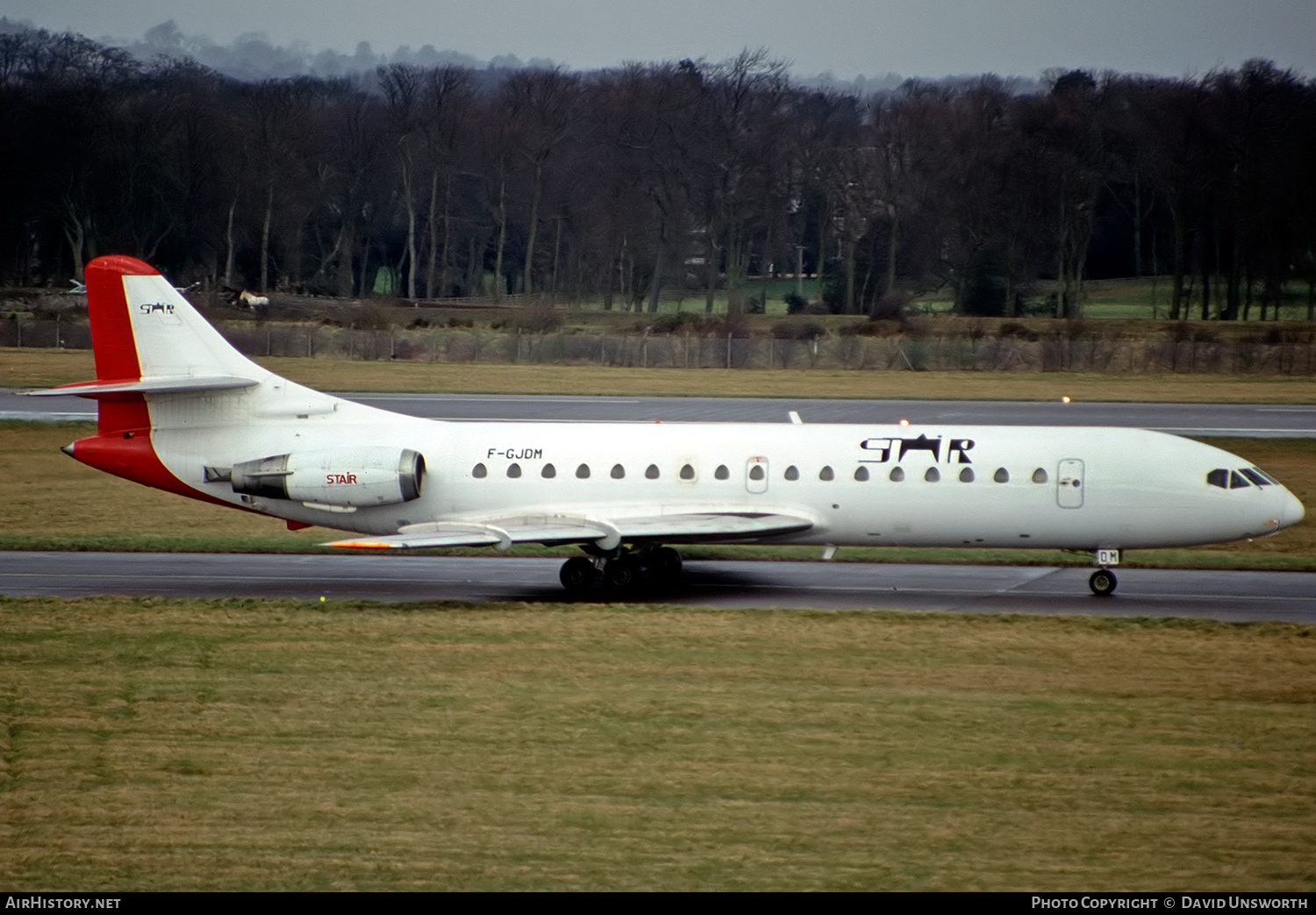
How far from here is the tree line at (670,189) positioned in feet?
306

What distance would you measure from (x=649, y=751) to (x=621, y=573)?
401 inches

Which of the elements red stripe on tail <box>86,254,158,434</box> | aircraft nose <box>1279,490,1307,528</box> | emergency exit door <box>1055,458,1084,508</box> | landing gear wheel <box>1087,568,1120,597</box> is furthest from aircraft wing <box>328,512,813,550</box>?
aircraft nose <box>1279,490,1307,528</box>

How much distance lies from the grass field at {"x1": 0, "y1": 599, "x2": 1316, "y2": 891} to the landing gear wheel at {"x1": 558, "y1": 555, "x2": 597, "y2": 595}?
9.29 feet

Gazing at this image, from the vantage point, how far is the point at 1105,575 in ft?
86.7

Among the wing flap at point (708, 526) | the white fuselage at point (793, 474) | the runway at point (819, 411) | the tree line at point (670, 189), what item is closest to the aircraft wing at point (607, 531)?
the wing flap at point (708, 526)

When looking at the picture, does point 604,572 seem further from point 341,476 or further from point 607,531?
point 341,476

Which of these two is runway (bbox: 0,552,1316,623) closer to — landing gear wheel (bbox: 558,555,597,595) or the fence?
landing gear wheel (bbox: 558,555,597,595)

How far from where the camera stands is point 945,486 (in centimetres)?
2636

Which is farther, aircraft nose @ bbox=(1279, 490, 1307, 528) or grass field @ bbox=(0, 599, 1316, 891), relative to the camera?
aircraft nose @ bbox=(1279, 490, 1307, 528)

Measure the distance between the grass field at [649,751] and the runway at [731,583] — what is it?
80.9 inches

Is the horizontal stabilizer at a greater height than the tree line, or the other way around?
the tree line

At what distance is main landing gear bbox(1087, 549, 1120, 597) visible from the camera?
86.2ft

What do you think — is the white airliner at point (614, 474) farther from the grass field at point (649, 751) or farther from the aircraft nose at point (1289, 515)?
the grass field at point (649, 751)
